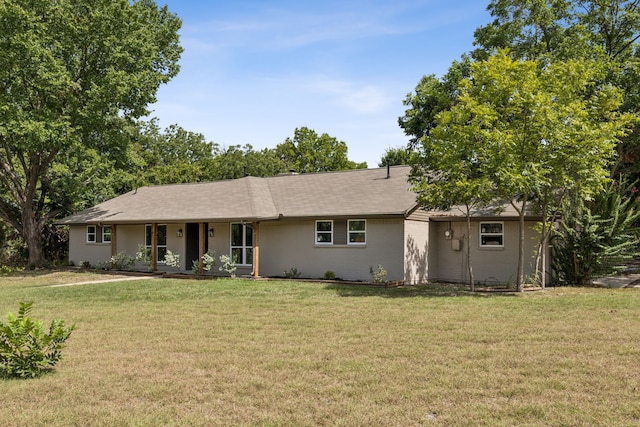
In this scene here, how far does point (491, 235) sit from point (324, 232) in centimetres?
602

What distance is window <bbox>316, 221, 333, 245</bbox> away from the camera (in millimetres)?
19703

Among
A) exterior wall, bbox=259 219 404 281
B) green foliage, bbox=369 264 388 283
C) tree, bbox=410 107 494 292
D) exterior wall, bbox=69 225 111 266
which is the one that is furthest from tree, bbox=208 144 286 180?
tree, bbox=410 107 494 292

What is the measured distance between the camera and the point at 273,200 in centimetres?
2253

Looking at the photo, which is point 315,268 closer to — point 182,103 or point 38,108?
point 182,103

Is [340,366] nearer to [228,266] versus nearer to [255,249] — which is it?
[255,249]

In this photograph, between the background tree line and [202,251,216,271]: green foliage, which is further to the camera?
[202,251,216,271]: green foliage

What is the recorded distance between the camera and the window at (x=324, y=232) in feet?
64.6

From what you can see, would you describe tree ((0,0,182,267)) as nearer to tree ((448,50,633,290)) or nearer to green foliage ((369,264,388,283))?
green foliage ((369,264,388,283))

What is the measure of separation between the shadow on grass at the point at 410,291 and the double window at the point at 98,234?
46.3 ft

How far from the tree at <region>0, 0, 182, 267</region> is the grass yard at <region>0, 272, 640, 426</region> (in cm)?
1205

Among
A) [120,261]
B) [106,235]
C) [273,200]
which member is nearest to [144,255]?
[120,261]

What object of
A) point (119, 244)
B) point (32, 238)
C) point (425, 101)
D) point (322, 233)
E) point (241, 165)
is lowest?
point (119, 244)

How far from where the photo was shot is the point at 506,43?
24.0 meters

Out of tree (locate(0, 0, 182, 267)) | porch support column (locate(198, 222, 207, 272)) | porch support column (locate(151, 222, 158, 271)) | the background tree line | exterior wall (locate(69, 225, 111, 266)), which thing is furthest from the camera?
exterior wall (locate(69, 225, 111, 266))
